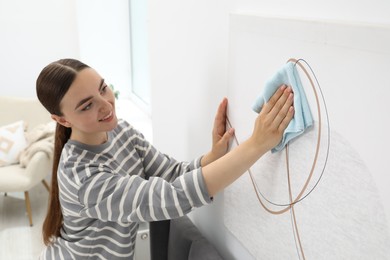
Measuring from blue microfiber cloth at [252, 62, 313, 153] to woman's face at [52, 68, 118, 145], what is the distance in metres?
0.45

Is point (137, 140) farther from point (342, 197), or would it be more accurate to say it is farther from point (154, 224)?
point (342, 197)

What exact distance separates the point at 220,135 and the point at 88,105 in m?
0.37

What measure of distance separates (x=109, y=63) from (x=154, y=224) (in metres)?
2.45

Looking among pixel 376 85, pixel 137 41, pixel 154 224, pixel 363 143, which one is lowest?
pixel 154 224

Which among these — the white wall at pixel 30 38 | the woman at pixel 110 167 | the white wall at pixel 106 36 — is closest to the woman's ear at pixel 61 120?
the woman at pixel 110 167

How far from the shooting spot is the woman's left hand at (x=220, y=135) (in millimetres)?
1146

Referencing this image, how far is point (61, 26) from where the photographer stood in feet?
12.2

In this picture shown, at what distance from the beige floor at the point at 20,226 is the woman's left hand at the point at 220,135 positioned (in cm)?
188

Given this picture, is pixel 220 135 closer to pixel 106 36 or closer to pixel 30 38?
pixel 106 36

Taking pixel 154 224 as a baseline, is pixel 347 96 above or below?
above

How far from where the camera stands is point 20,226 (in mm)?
2934

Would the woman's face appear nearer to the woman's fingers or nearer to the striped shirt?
the striped shirt

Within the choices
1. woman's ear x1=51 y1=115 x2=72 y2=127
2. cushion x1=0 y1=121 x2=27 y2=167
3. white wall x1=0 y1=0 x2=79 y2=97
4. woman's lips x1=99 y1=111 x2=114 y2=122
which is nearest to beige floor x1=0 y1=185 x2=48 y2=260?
cushion x1=0 y1=121 x2=27 y2=167

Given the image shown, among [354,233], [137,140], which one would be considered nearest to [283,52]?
[354,233]
